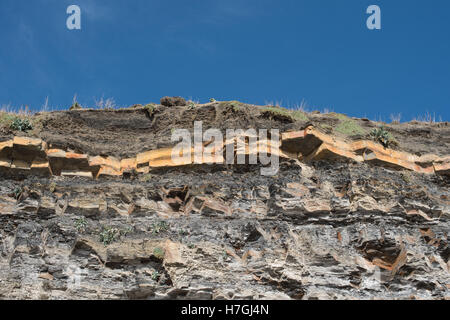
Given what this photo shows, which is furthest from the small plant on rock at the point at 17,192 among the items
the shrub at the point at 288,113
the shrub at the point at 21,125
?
the shrub at the point at 288,113

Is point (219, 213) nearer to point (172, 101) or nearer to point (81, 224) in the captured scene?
point (81, 224)

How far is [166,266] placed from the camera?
1119 cm

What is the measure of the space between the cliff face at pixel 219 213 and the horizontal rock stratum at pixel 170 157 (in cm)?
3

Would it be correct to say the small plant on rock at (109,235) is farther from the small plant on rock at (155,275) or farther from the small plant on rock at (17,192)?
the small plant on rock at (17,192)

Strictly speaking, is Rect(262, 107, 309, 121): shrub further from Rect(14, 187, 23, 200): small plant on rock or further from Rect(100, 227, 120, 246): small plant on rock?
Rect(14, 187, 23, 200): small plant on rock

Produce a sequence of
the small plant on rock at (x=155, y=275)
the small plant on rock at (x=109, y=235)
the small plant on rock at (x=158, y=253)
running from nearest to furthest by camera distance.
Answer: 1. the small plant on rock at (x=155, y=275)
2. the small plant on rock at (x=158, y=253)
3. the small plant on rock at (x=109, y=235)

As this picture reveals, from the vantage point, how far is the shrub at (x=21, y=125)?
13.6 m

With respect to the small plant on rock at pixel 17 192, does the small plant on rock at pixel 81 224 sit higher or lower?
lower

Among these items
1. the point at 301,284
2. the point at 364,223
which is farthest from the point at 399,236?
the point at 301,284

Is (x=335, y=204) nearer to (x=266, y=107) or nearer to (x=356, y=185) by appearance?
(x=356, y=185)

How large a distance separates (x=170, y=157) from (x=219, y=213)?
1.82 m

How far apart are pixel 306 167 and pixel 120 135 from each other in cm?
444

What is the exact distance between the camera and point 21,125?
539 inches

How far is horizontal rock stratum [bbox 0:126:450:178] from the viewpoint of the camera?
42.4 feet
